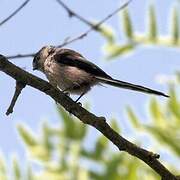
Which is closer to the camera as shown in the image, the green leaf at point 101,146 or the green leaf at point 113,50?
the green leaf at point 113,50

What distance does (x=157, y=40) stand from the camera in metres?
7.46

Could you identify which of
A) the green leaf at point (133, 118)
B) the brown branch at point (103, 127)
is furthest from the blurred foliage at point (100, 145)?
the brown branch at point (103, 127)

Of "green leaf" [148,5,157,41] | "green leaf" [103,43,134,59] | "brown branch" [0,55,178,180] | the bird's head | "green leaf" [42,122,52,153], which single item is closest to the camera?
"brown branch" [0,55,178,180]

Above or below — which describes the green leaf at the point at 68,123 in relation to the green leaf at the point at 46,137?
above

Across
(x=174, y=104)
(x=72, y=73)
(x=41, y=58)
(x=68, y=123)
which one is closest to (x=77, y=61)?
(x=72, y=73)

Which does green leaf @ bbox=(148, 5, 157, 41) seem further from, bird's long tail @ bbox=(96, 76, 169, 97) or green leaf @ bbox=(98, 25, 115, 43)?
bird's long tail @ bbox=(96, 76, 169, 97)

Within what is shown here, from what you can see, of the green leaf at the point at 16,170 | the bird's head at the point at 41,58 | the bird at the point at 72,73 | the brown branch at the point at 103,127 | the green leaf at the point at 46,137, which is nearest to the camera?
the brown branch at the point at 103,127

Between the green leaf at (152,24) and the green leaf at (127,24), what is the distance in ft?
0.71

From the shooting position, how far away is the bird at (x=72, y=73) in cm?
550

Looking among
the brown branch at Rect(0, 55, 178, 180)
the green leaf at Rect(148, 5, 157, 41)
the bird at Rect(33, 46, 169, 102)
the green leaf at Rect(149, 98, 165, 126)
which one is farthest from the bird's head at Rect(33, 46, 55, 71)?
the brown branch at Rect(0, 55, 178, 180)

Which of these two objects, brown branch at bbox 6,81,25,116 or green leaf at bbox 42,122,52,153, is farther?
green leaf at bbox 42,122,52,153

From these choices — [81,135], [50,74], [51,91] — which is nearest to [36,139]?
[81,135]

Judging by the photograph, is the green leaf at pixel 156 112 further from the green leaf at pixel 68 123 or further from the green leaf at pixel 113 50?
the green leaf at pixel 68 123

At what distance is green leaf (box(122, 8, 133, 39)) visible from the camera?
6.65 metres
